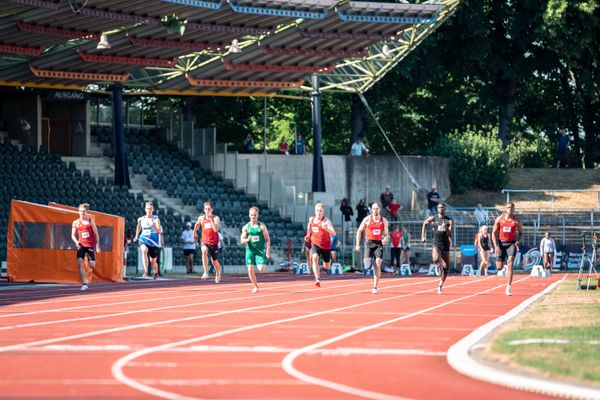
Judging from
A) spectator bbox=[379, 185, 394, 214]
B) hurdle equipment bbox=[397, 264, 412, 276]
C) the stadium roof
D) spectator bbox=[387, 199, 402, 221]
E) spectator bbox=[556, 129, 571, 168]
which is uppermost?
the stadium roof

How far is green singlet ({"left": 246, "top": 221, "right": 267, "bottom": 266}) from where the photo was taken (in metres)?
27.4

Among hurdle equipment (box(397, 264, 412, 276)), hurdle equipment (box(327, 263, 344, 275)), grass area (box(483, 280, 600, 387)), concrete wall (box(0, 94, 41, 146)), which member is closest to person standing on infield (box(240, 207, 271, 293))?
grass area (box(483, 280, 600, 387))

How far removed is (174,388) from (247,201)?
144 feet

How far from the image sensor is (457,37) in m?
66.5

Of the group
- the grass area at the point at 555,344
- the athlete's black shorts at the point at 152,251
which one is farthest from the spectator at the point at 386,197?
the grass area at the point at 555,344

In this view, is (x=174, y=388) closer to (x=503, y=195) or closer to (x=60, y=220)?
(x=60, y=220)

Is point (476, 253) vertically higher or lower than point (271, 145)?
lower

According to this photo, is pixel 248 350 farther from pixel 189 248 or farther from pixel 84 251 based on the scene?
pixel 189 248

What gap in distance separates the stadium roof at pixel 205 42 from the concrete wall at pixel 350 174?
3200 mm

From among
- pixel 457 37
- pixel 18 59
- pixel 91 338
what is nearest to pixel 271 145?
pixel 457 37

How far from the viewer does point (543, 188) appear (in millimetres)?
62938

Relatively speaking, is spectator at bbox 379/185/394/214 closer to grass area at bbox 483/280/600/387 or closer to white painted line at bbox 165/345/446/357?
grass area at bbox 483/280/600/387

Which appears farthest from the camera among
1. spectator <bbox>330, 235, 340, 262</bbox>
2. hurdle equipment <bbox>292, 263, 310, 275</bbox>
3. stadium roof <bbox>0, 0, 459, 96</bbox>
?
spectator <bbox>330, 235, 340, 262</bbox>

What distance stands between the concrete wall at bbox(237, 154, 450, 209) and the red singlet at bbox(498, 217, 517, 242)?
3031cm
